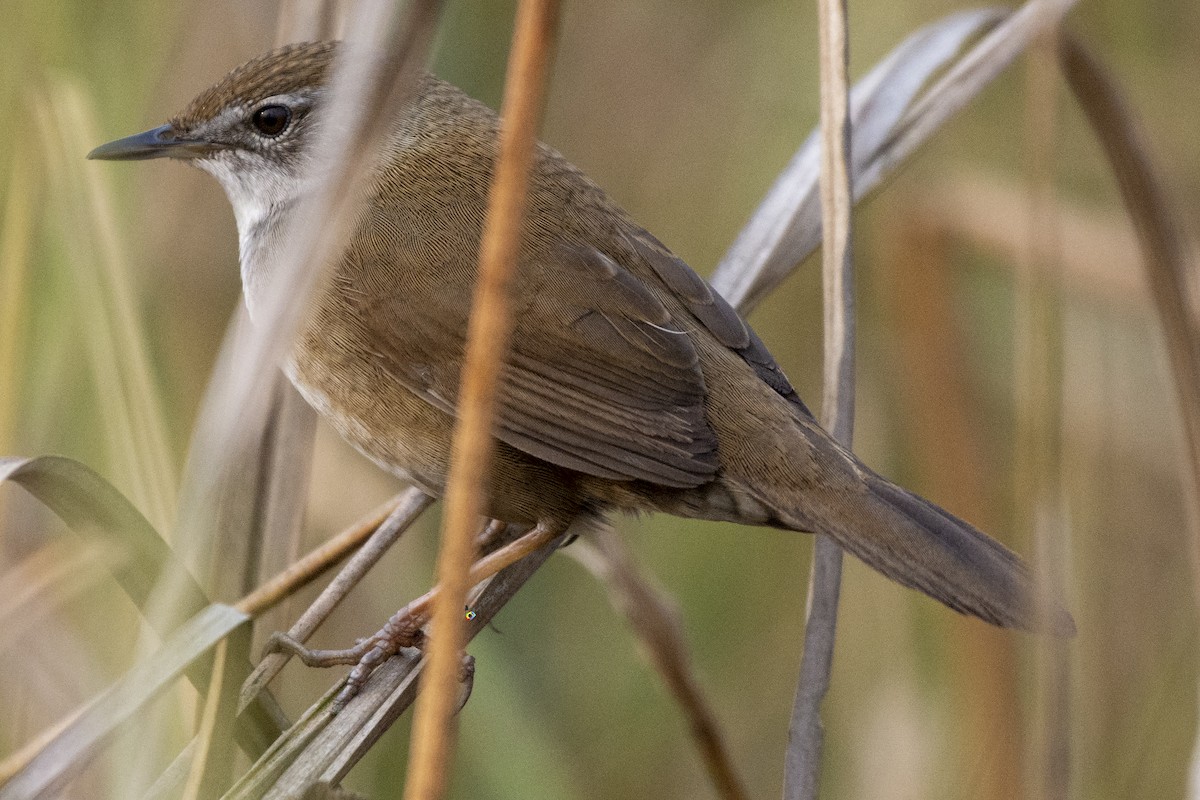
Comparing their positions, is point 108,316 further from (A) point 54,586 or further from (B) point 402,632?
(B) point 402,632

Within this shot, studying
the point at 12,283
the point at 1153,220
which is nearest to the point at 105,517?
the point at 12,283

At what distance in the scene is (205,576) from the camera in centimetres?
205

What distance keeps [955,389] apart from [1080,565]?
56 cm

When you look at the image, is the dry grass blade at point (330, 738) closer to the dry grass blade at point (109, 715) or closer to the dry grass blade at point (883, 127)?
the dry grass blade at point (109, 715)

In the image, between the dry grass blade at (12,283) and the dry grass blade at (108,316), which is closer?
the dry grass blade at (108,316)

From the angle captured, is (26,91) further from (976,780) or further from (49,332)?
(976,780)

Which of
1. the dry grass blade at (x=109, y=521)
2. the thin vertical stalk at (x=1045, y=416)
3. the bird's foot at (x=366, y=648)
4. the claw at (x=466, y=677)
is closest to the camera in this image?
the dry grass blade at (x=109, y=521)

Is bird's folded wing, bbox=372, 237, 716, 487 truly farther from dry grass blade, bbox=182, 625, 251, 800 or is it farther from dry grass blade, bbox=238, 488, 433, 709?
dry grass blade, bbox=182, 625, 251, 800

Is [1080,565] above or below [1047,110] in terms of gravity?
below

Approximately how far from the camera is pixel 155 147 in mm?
2836

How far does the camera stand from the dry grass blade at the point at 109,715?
1.55 meters

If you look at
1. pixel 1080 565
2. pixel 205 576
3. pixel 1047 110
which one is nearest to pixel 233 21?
pixel 205 576

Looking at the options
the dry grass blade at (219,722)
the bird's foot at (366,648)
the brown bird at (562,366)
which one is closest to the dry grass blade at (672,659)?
the brown bird at (562,366)

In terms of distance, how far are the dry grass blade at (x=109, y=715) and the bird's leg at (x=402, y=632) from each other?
1.83ft
